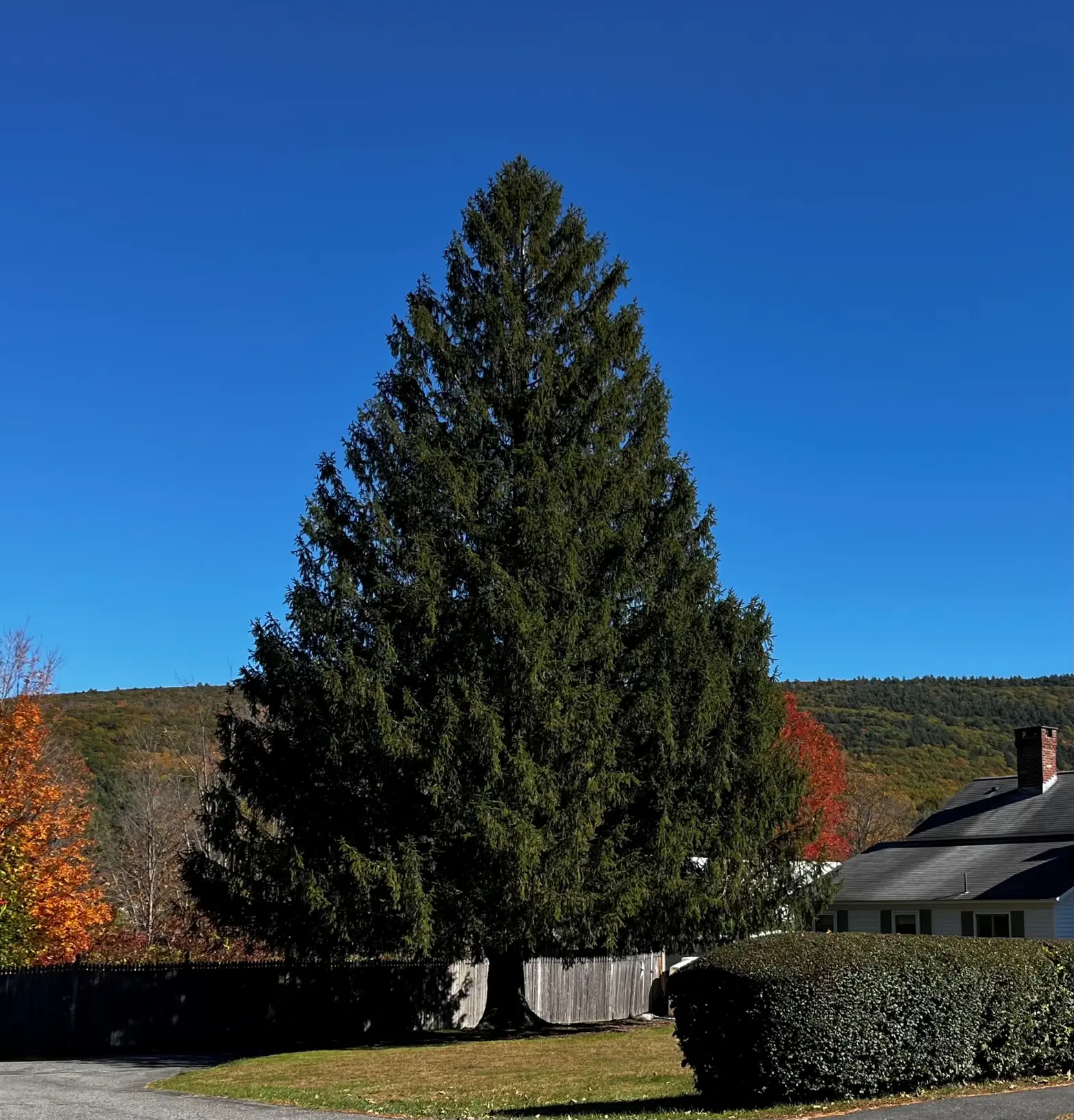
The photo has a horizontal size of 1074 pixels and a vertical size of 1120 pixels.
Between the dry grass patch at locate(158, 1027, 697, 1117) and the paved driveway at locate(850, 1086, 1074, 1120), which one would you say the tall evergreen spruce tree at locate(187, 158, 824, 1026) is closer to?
the dry grass patch at locate(158, 1027, 697, 1117)

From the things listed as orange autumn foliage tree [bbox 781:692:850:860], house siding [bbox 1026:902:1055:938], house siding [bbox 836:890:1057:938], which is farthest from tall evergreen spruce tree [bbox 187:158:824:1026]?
orange autumn foliage tree [bbox 781:692:850:860]

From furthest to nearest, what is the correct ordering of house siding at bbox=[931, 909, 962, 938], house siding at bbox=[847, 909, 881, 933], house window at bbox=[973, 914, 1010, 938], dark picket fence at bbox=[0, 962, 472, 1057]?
house siding at bbox=[847, 909, 881, 933] → house siding at bbox=[931, 909, 962, 938] → house window at bbox=[973, 914, 1010, 938] → dark picket fence at bbox=[0, 962, 472, 1057]

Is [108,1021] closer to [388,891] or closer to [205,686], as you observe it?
[388,891]

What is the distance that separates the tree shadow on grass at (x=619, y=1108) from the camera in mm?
12672

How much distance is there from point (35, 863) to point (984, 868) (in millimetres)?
25642

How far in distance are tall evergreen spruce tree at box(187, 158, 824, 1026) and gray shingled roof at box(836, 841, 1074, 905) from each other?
10.9 meters

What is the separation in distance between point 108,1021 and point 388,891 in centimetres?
778

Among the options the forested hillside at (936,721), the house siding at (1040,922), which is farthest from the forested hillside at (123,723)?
the forested hillside at (936,721)

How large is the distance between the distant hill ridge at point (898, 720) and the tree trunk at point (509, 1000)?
2885 centimetres

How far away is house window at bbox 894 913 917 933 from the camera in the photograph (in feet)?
116

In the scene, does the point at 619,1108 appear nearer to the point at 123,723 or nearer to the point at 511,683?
the point at 511,683

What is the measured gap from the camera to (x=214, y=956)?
34.3 meters

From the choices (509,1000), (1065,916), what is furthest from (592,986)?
(1065,916)

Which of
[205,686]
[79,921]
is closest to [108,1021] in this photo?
[79,921]
